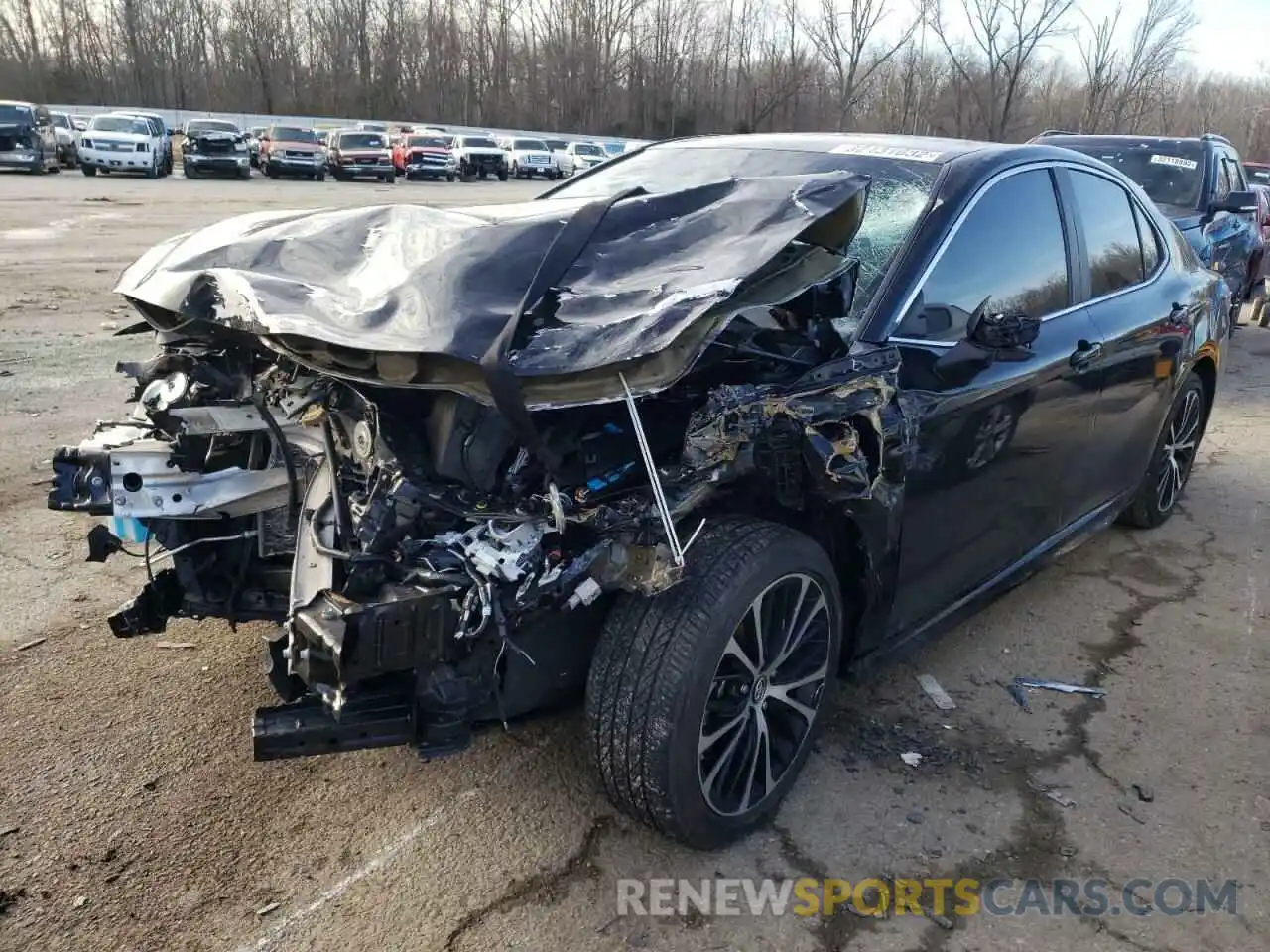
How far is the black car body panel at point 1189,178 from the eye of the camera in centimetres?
987

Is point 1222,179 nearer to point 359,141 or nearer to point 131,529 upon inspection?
point 131,529

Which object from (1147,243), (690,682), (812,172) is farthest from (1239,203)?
(690,682)

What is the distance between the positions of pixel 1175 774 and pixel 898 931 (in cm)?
133

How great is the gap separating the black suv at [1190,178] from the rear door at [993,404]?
687 centimetres

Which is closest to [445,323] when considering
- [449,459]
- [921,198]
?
[449,459]

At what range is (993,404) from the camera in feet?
11.0

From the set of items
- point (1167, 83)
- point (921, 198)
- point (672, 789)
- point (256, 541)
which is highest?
point (1167, 83)

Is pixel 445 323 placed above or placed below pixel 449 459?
above

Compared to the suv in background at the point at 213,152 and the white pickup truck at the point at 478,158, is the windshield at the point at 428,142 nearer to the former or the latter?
the white pickup truck at the point at 478,158

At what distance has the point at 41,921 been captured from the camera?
8.05 ft

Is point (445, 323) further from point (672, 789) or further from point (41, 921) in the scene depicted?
point (41, 921)

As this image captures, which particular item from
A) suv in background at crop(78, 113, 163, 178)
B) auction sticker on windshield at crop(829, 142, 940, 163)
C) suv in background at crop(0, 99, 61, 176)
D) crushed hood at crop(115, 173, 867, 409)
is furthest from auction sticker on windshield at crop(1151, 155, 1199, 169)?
suv in background at crop(0, 99, 61, 176)

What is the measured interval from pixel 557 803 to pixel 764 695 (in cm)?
69

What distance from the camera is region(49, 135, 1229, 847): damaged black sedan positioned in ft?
8.10
